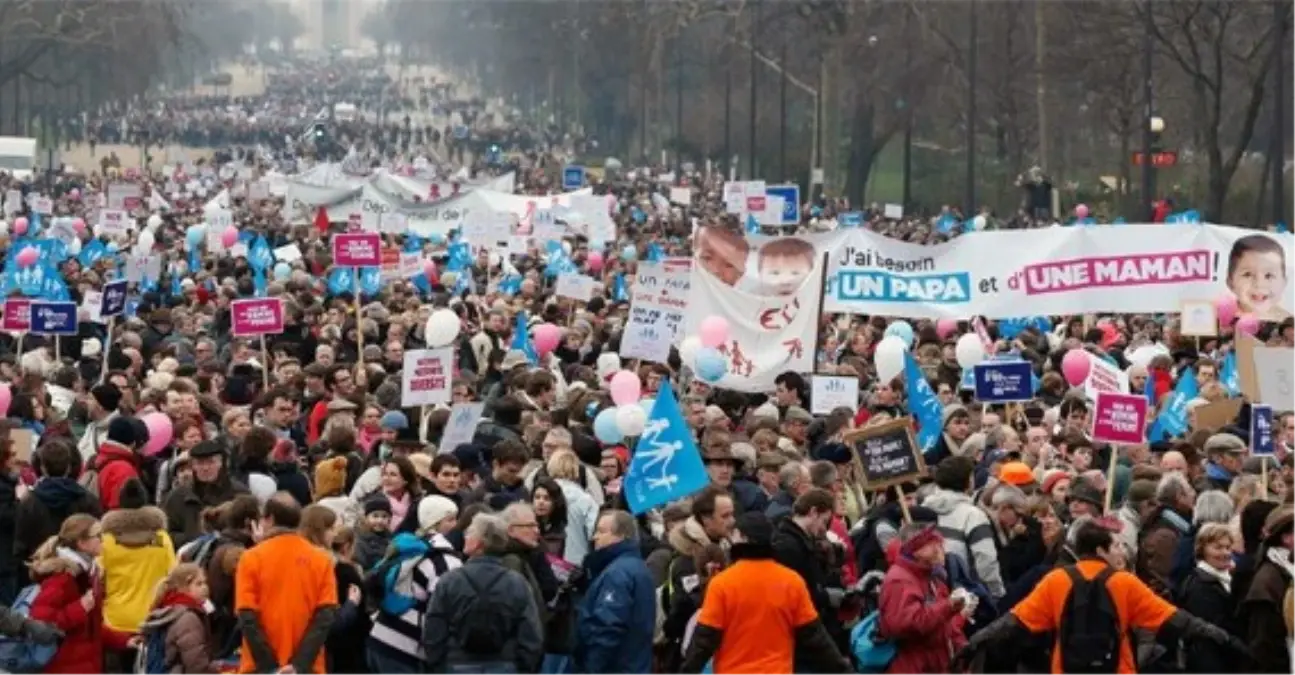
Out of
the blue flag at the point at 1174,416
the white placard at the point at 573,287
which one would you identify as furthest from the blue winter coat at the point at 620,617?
the white placard at the point at 573,287

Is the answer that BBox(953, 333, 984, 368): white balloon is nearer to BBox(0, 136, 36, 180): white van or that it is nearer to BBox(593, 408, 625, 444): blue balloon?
BBox(593, 408, 625, 444): blue balloon

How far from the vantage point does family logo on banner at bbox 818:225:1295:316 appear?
2172cm

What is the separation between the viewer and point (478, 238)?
32812mm

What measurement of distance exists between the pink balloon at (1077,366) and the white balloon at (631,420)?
488cm

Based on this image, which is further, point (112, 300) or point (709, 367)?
point (112, 300)

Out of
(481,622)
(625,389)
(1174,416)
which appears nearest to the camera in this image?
(481,622)

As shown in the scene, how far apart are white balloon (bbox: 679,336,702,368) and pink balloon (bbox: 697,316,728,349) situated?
0.05 m

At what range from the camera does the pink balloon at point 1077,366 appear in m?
19.0

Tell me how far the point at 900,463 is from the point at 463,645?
6.96 feet

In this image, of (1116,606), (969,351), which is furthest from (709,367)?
(1116,606)

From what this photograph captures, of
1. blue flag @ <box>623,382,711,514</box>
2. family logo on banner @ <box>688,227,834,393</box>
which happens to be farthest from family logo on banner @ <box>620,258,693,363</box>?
blue flag @ <box>623,382,711,514</box>

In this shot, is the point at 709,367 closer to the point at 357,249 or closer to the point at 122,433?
the point at 122,433

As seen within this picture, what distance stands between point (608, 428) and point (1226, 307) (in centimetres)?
855

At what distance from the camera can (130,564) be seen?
12078 mm
